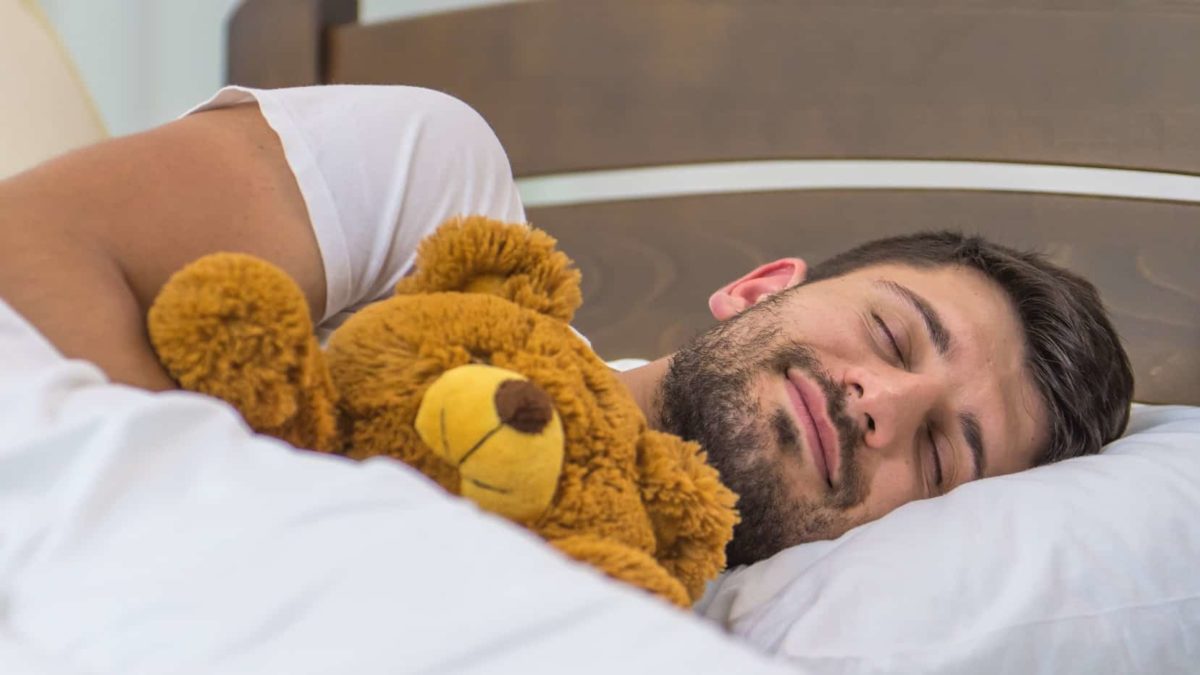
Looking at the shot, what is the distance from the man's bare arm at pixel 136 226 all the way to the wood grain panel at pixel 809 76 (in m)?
0.72

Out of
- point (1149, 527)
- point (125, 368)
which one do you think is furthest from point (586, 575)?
point (1149, 527)

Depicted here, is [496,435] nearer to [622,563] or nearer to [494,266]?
[622,563]

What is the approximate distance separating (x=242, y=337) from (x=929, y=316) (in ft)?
2.34

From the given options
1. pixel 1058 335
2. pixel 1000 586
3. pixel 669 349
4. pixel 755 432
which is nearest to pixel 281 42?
pixel 669 349

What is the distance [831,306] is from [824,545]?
26 cm

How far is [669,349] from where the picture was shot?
1626 mm

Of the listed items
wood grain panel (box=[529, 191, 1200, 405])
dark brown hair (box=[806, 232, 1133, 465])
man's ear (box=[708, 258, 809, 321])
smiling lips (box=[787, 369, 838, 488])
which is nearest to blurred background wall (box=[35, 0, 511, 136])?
wood grain panel (box=[529, 191, 1200, 405])

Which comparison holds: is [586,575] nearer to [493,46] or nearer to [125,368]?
Result: [125,368]

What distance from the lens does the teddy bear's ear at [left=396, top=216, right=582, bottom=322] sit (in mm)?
737

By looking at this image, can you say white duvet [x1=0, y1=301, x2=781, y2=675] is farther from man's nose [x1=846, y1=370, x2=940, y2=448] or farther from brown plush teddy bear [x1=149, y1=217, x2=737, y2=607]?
man's nose [x1=846, y1=370, x2=940, y2=448]

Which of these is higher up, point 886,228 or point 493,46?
point 493,46

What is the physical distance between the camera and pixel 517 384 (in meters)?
0.57

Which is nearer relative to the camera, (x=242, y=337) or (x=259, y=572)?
(x=259, y=572)

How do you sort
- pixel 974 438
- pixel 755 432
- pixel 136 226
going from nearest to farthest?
1. pixel 136 226
2. pixel 755 432
3. pixel 974 438
